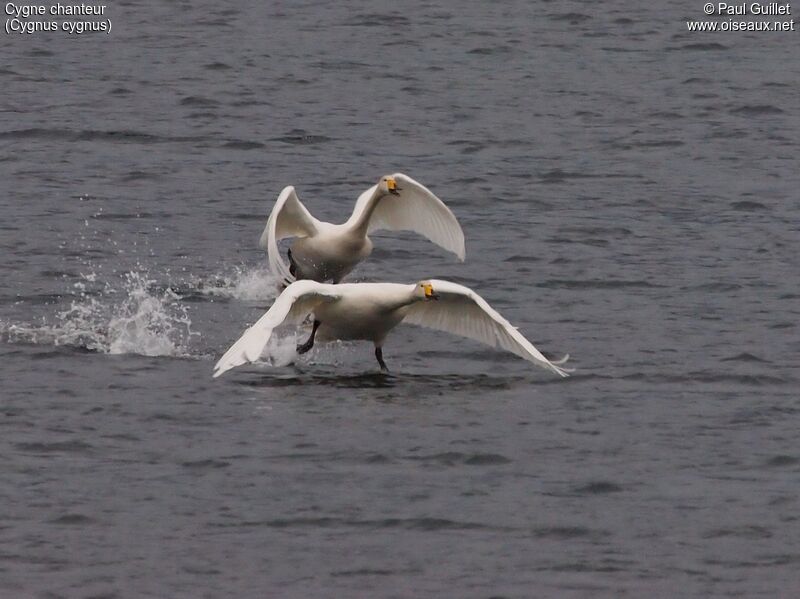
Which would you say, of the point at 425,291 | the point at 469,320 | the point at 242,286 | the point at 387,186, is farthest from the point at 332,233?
the point at 425,291

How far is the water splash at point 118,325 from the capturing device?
15.6 meters

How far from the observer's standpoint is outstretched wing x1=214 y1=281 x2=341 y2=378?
42.2 feet

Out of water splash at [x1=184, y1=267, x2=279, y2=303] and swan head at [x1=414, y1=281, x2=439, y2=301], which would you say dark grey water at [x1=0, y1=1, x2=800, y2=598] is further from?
swan head at [x1=414, y1=281, x2=439, y2=301]

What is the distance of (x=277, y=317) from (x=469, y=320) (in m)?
2.19

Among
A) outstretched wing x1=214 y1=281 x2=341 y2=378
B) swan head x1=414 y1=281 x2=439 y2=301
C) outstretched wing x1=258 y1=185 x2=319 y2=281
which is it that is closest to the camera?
outstretched wing x1=214 y1=281 x2=341 y2=378

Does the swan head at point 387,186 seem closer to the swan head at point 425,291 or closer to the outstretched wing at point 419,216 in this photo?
the outstretched wing at point 419,216

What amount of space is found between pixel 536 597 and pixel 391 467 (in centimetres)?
224

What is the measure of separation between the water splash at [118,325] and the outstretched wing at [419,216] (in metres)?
2.16

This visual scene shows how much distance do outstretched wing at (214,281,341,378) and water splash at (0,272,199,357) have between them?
3.90ft

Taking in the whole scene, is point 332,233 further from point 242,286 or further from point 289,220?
point 242,286

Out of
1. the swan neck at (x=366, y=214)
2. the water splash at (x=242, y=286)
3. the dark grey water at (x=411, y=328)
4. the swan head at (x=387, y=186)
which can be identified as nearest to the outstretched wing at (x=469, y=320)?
the dark grey water at (x=411, y=328)

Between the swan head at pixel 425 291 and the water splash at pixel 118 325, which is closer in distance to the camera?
the swan head at pixel 425 291

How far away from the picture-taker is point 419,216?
18.4m

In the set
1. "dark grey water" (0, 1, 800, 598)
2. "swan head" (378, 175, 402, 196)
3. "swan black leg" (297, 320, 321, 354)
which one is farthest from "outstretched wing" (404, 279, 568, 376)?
"swan head" (378, 175, 402, 196)
